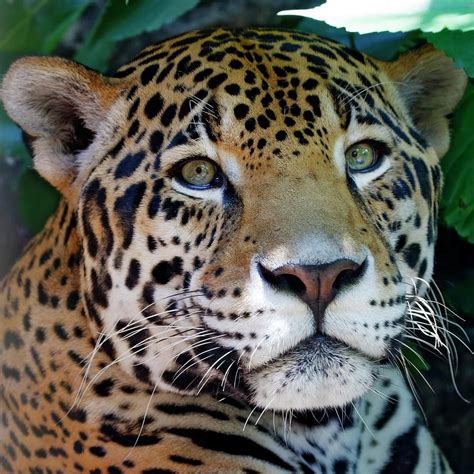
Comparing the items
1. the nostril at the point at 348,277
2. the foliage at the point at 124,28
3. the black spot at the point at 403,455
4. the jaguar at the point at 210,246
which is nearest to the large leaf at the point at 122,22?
the foliage at the point at 124,28

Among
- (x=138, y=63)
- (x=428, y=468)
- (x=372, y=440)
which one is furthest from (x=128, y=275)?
(x=428, y=468)

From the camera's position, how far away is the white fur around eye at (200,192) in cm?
235

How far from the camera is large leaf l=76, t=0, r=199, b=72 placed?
2648 millimetres

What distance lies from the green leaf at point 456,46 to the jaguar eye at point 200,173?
2.58 ft

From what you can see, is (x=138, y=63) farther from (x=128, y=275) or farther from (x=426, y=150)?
(x=426, y=150)

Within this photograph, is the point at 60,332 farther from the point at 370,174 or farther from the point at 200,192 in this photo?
the point at 370,174

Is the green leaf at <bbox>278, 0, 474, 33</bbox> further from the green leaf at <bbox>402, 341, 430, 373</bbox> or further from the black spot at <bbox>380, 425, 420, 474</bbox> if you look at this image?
the black spot at <bbox>380, 425, 420, 474</bbox>

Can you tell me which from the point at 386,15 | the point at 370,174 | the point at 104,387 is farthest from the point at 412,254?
the point at 104,387

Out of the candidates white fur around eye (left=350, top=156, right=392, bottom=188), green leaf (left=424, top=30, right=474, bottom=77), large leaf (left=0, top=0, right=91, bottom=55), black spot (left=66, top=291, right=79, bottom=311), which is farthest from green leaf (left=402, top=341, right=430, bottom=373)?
large leaf (left=0, top=0, right=91, bottom=55)

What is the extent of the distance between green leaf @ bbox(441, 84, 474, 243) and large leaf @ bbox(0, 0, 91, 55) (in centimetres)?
116

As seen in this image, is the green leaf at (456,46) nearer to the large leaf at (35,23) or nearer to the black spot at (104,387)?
the large leaf at (35,23)

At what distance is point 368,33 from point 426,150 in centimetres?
38

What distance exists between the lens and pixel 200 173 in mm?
2373

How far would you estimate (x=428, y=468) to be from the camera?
282 centimetres
